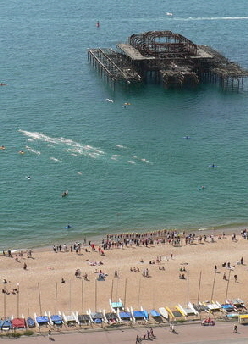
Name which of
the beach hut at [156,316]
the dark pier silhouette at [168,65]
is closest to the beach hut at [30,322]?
the beach hut at [156,316]

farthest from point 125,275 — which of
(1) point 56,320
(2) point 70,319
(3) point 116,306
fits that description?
(1) point 56,320

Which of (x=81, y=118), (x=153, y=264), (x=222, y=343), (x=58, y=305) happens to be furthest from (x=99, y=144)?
(x=222, y=343)

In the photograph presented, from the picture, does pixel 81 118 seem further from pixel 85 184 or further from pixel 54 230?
pixel 54 230

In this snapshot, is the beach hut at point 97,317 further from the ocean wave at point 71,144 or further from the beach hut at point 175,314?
the ocean wave at point 71,144

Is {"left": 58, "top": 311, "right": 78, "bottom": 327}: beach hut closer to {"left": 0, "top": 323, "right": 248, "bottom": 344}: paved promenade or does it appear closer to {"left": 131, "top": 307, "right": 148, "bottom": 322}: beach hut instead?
{"left": 0, "top": 323, "right": 248, "bottom": 344}: paved promenade

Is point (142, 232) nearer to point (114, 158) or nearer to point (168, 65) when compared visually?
point (114, 158)

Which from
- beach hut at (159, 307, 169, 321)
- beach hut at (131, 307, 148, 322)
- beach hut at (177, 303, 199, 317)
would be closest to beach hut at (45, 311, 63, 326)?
beach hut at (131, 307, 148, 322)
